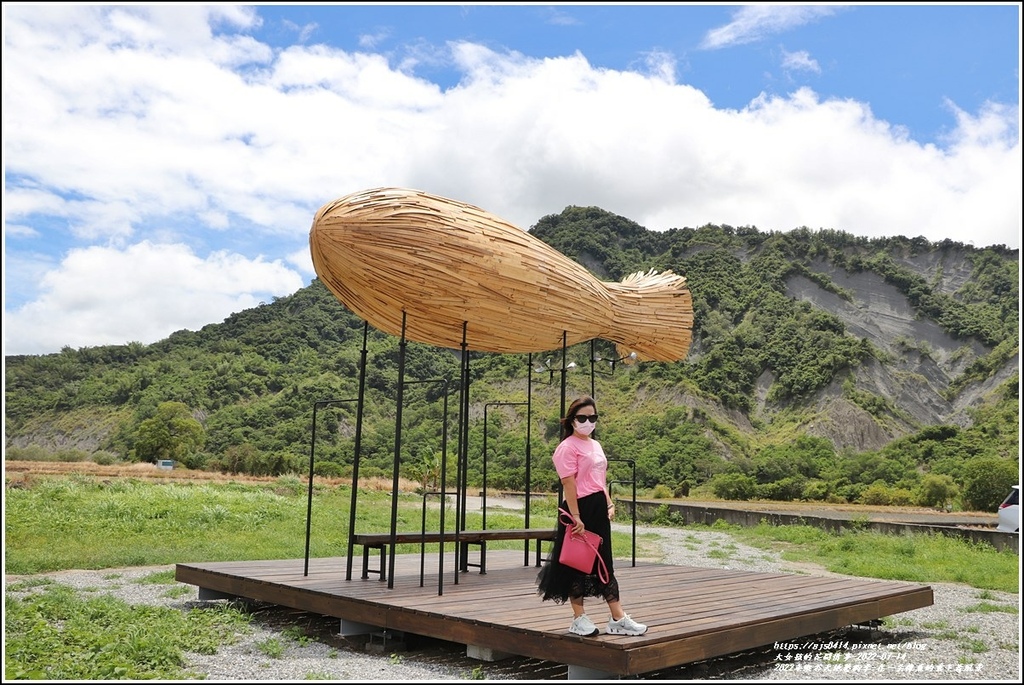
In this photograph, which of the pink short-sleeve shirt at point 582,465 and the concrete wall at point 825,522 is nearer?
the pink short-sleeve shirt at point 582,465

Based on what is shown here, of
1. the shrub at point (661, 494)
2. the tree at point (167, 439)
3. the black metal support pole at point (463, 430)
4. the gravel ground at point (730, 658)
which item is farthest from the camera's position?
the tree at point (167, 439)

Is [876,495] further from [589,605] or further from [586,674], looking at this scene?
[586,674]

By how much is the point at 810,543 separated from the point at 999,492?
1019 cm

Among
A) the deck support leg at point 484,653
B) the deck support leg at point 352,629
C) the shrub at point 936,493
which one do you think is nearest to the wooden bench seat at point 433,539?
the deck support leg at point 352,629

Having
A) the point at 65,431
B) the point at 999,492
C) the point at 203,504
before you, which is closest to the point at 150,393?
the point at 65,431

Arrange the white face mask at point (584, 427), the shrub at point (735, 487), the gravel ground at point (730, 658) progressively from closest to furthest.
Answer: the white face mask at point (584, 427) → the gravel ground at point (730, 658) → the shrub at point (735, 487)

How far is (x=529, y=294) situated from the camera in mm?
7723

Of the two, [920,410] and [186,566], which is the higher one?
[920,410]

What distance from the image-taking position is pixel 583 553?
511 cm

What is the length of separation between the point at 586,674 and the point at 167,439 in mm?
35606

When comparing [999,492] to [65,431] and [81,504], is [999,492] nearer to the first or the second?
[81,504]

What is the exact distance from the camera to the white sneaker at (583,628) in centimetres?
504

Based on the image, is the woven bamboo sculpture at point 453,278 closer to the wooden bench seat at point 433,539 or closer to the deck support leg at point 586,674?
the wooden bench seat at point 433,539

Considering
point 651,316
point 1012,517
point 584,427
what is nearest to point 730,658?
point 584,427
